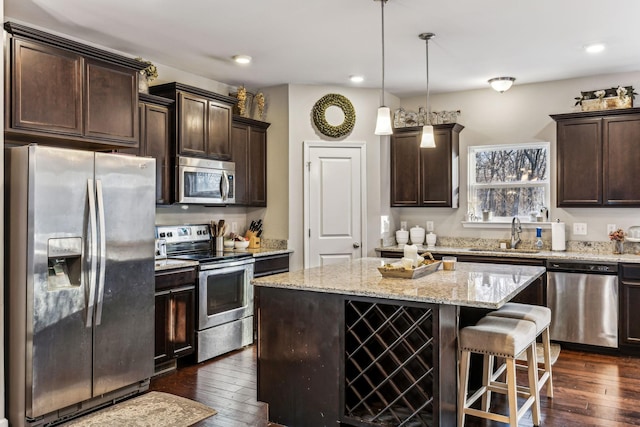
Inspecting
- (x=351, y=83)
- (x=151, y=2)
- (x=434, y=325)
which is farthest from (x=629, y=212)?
(x=151, y=2)

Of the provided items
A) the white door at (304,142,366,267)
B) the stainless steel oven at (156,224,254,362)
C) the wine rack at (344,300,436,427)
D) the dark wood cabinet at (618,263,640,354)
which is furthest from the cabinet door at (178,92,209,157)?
the dark wood cabinet at (618,263,640,354)

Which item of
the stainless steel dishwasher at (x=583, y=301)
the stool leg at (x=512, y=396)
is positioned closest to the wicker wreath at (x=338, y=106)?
the stainless steel dishwasher at (x=583, y=301)

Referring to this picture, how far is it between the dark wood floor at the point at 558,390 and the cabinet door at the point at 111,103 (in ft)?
6.22

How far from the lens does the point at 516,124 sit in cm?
549

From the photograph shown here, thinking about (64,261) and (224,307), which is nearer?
(64,261)

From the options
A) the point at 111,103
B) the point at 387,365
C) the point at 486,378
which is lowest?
the point at 486,378

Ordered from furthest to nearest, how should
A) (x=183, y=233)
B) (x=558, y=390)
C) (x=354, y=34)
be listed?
1. (x=183, y=233)
2. (x=354, y=34)
3. (x=558, y=390)

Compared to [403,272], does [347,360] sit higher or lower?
lower

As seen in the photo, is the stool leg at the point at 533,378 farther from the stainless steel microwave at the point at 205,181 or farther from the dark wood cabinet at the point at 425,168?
the stainless steel microwave at the point at 205,181

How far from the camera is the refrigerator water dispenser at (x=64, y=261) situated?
302cm

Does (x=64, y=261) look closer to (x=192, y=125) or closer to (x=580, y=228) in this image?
(x=192, y=125)

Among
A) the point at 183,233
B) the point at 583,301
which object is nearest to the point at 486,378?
the point at 583,301

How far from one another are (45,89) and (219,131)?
71.1 inches

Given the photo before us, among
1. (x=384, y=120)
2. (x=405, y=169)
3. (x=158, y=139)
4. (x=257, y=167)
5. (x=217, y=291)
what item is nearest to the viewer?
(x=384, y=120)
